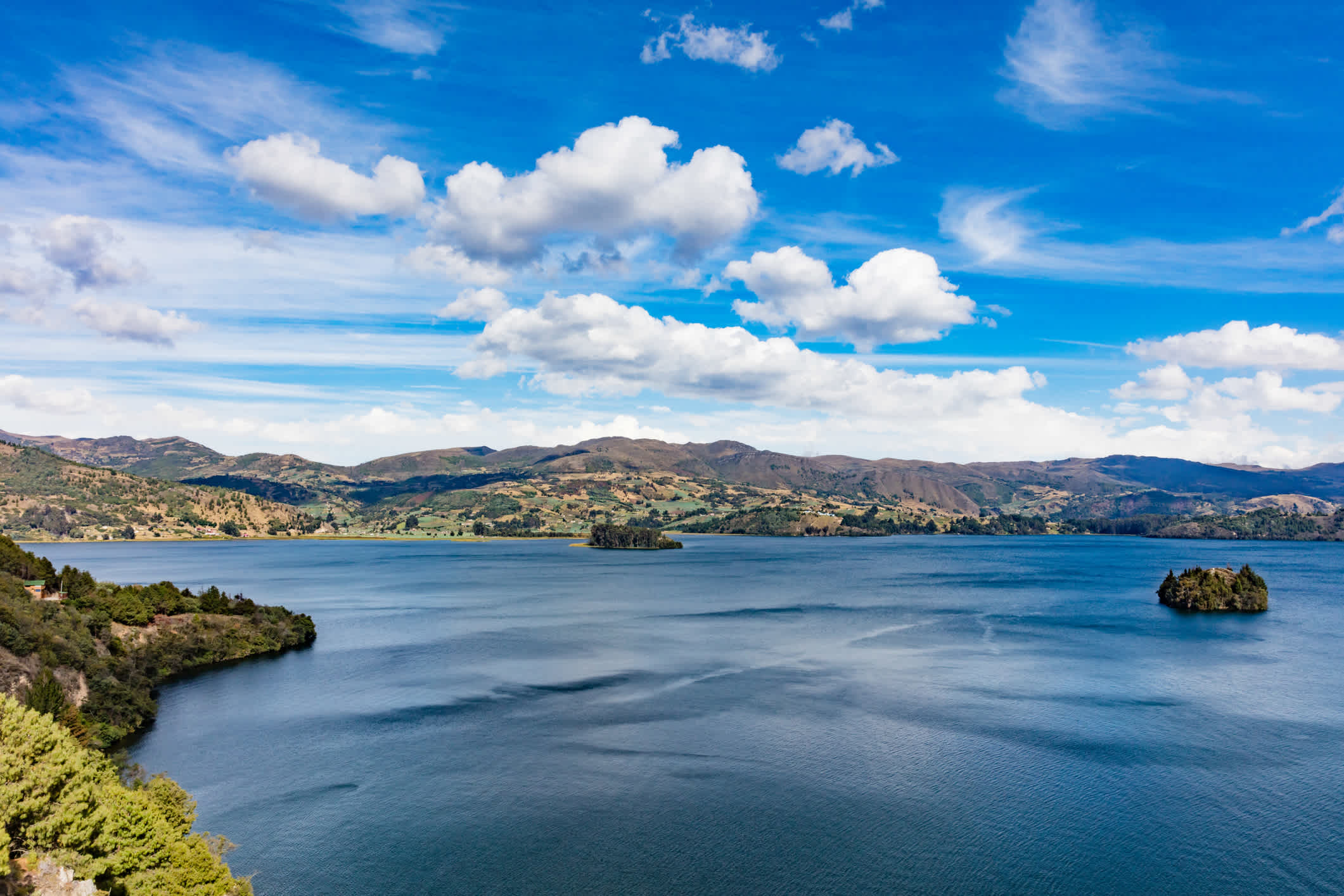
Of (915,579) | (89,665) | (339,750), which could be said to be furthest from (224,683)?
(915,579)

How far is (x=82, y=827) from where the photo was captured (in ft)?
107

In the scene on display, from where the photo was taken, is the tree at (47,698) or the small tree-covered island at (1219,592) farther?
the small tree-covered island at (1219,592)

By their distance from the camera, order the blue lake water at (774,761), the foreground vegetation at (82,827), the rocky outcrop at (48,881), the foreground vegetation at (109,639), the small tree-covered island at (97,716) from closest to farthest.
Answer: the rocky outcrop at (48,881) → the foreground vegetation at (82,827) → the small tree-covered island at (97,716) → the blue lake water at (774,761) → the foreground vegetation at (109,639)

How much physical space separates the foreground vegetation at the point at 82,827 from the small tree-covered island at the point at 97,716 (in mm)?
60

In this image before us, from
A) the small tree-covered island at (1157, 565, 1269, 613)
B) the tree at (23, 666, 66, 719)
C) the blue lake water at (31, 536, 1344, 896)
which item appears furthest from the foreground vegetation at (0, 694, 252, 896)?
the small tree-covered island at (1157, 565, 1269, 613)

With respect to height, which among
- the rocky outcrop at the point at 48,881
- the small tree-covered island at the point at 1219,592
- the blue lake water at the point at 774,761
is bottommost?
the blue lake water at the point at 774,761

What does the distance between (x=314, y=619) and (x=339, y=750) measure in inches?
2968

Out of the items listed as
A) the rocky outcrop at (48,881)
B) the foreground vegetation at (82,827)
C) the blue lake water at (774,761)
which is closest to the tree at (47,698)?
the blue lake water at (774,761)

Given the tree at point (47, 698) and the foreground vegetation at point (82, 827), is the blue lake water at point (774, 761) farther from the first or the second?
the tree at point (47, 698)

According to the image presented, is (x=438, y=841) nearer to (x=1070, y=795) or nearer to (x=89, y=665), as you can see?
(x=1070, y=795)

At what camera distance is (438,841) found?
46688mm

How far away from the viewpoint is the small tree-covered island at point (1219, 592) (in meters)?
142

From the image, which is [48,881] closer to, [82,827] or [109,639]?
[82,827]

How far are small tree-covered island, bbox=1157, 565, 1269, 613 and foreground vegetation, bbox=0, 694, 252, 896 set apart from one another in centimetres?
16084
